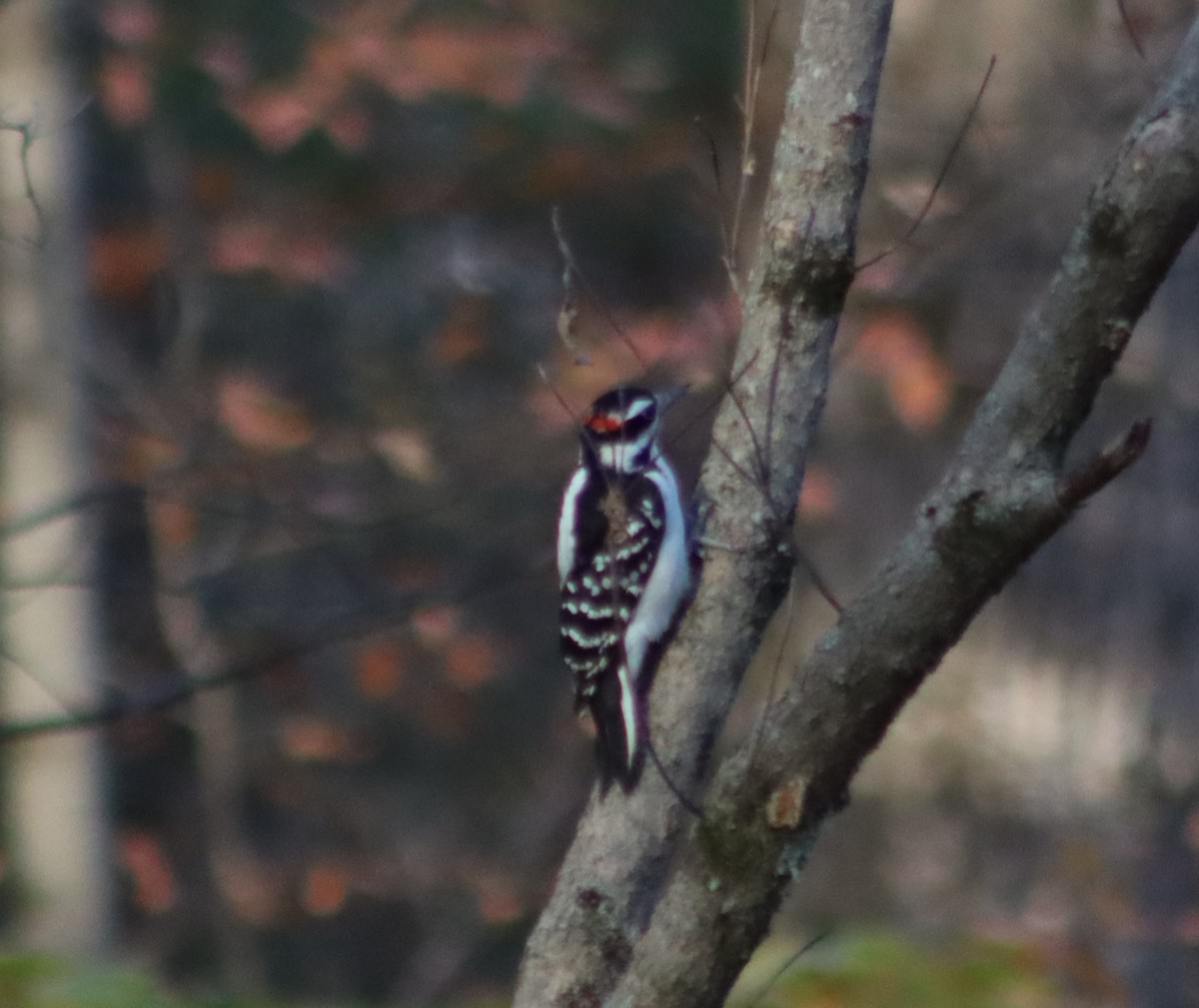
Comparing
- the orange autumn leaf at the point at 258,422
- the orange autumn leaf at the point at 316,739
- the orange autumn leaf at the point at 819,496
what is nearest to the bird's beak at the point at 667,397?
the orange autumn leaf at the point at 819,496

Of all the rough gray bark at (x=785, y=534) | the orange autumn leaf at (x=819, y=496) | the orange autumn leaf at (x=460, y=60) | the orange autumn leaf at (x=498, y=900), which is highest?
the orange autumn leaf at (x=460, y=60)

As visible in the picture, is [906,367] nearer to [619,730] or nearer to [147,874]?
[619,730]

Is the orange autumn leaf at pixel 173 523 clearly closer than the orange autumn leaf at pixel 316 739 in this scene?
Yes

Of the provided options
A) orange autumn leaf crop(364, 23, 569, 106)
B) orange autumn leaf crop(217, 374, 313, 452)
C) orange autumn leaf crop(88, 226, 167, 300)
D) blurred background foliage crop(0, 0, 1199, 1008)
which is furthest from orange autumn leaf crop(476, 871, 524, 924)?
orange autumn leaf crop(364, 23, 569, 106)

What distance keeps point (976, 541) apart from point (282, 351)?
11.4 metres

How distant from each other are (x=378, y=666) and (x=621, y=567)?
25.8 feet

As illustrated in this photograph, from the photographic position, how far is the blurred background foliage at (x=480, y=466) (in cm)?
705

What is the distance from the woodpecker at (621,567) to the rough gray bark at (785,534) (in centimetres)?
24

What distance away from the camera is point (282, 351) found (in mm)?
13352

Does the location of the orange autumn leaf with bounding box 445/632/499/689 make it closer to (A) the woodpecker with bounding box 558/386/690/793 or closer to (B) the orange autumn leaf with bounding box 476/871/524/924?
(B) the orange autumn leaf with bounding box 476/871/524/924

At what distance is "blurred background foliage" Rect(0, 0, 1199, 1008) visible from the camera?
23.1ft

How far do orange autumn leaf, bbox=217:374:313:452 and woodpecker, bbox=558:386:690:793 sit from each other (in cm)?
565

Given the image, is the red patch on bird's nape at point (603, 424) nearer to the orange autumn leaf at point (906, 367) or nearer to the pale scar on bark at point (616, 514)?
the pale scar on bark at point (616, 514)

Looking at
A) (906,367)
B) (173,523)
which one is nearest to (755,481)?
(906,367)
